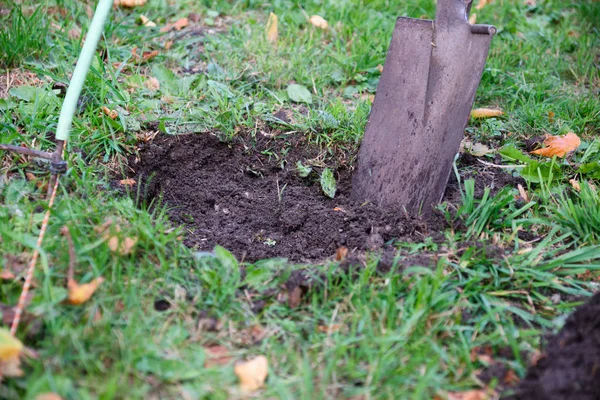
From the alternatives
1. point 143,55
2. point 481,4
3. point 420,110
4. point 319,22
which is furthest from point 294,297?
point 481,4

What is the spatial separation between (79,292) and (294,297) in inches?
25.1

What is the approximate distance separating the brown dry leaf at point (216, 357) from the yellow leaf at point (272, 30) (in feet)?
7.18

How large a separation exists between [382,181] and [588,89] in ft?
5.61

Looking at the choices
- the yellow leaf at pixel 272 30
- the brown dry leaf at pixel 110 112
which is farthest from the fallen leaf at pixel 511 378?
the yellow leaf at pixel 272 30

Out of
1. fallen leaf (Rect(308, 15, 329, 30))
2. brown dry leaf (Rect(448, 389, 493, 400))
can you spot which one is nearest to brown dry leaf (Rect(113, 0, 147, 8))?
fallen leaf (Rect(308, 15, 329, 30))

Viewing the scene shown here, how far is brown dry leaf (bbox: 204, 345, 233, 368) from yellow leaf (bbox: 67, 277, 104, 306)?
370mm

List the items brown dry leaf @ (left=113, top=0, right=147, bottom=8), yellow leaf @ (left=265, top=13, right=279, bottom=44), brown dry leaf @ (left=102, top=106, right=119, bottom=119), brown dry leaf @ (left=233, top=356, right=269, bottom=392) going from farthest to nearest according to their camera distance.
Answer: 1. brown dry leaf @ (left=113, top=0, right=147, bottom=8)
2. yellow leaf @ (left=265, top=13, right=279, bottom=44)
3. brown dry leaf @ (left=102, top=106, right=119, bottom=119)
4. brown dry leaf @ (left=233, top=356, right=269, bottom=392)

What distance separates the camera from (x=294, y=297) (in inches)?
69.9

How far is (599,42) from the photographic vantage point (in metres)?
3.63

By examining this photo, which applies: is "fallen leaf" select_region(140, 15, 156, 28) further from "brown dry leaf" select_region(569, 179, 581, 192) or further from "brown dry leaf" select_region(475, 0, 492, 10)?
"brown dry leaf" select_region(569, 179, 581, 192)

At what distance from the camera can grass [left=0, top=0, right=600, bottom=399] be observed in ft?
4.97

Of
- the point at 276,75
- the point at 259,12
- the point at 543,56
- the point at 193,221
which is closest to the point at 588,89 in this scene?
the point at 543,56

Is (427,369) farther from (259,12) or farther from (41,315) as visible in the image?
(259,12)

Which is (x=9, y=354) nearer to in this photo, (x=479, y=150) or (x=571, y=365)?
(x=571, y=365)
